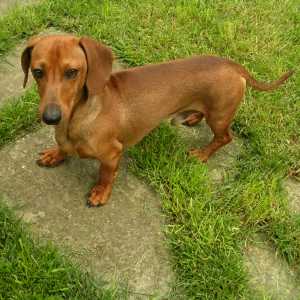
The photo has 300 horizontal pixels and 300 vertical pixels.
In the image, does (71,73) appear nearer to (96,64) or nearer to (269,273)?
(96,64)

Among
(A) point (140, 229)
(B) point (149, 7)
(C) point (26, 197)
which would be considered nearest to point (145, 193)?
(A) point (140, 229)

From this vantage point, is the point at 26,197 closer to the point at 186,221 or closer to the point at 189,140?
the point at 186,221

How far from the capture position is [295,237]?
3178mm

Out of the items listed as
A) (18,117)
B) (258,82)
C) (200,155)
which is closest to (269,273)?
(200,155)

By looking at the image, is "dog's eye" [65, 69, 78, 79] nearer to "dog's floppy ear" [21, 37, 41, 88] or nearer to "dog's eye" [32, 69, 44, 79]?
"dog's eye" [32, 69, 44, 79]

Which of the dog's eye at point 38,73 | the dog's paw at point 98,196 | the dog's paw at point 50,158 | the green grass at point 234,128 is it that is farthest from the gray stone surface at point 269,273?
the dog's eye at point 38,73

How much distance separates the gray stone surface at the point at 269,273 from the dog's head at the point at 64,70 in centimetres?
145

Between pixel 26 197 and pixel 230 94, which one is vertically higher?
pixel 230 94

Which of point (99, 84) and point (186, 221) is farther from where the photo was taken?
point (186, 221)

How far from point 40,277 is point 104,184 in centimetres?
75

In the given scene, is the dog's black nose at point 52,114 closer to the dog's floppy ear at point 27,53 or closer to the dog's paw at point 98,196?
the dog's floppy ear at point 27,53

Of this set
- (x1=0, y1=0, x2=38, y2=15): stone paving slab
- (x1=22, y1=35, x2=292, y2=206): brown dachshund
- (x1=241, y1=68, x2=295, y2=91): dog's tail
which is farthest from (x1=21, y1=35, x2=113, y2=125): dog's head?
(x1=0, y1=0, x2=38, y2=15): stone paving slab

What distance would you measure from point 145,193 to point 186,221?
1.17 feet

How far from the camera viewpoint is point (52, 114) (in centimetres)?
247
